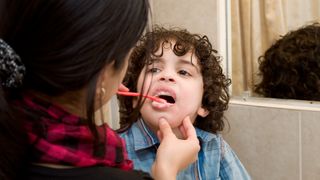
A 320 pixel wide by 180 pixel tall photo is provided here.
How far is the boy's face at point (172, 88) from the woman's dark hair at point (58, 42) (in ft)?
1.50

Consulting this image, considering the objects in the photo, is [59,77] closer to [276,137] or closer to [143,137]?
[143,137]

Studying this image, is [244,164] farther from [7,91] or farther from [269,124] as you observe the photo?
[7,91]

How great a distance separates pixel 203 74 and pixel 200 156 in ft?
0.73

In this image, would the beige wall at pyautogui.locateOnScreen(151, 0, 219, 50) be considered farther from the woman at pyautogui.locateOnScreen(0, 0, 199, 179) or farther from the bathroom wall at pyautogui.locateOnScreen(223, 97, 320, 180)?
the woman at pyautogui.locateOnScreen(0, 0, 199, 179)

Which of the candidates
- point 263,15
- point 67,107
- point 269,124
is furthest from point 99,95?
point 263,15

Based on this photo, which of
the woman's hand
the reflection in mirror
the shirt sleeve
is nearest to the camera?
the woman's hand

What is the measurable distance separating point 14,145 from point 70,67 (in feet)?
0.41

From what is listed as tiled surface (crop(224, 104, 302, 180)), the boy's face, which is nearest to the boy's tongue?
the boy's face

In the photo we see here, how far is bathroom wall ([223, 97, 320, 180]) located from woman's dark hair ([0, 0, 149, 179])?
28.1 inches

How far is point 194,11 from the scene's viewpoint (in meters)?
1.27

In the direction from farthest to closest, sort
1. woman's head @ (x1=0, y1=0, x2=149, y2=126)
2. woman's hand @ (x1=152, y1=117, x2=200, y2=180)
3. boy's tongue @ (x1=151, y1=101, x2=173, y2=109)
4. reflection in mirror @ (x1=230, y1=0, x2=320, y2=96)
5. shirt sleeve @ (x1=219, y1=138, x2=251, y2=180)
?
reflection in mirror @ (x1=230, y1=0, x2=320, y2=96), shirt sleeve @ (x1=219, y1=138, x2=251, y2=180), boy's tongue @ (x1=151, y1=101, x2=173, y2=109), woman's hand @ (x1=152, y1=117, x2=200, y2=180), woman's head @ (x1=0, y1=0, x2=149, y2=126)

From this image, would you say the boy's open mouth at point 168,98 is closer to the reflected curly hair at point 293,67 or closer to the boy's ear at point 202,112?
the boy's ear at point 202,112

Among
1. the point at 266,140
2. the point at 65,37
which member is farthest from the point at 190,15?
the point at 65,37

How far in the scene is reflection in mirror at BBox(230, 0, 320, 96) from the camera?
48.4 inches
